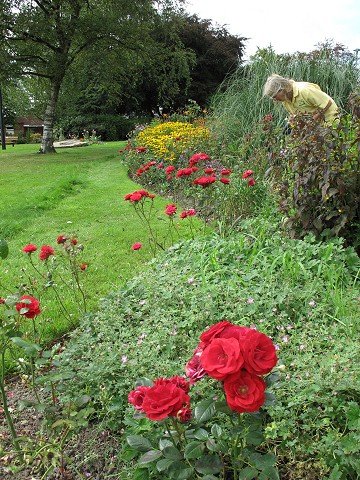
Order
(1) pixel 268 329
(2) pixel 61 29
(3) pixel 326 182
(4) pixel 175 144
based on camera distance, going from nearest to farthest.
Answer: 1. (1) pixel 268 329
2. (3) pixel 326 182
3. (4) pixel 175 144
4. (2) pixel 61 29

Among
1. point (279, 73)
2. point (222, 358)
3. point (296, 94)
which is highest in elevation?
point (279, 73)

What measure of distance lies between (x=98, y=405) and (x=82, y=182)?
24.1ft

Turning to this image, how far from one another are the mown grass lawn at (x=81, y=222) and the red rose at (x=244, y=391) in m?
1.87

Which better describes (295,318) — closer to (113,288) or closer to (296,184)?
(296,184)

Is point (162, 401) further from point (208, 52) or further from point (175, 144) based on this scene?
point (208, 52)

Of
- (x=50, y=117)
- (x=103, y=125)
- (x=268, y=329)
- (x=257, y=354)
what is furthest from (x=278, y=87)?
(x=103, y=125)

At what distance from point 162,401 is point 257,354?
27cm

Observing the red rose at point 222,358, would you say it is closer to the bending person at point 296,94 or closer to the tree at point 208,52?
the bending person at point 296,94

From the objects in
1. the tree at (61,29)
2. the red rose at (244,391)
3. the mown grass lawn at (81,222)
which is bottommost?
the mown grass lawn at (81,222)

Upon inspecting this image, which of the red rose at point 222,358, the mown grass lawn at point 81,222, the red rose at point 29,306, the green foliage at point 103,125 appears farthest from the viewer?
the green foliage at point 103,125

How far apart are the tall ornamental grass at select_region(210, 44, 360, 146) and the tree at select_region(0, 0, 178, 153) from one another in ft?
21.6

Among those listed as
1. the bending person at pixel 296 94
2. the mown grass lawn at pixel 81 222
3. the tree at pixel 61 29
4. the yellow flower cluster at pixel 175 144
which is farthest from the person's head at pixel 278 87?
the tree at pixel 61 29

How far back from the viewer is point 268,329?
231 cm

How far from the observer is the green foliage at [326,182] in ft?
10.9
